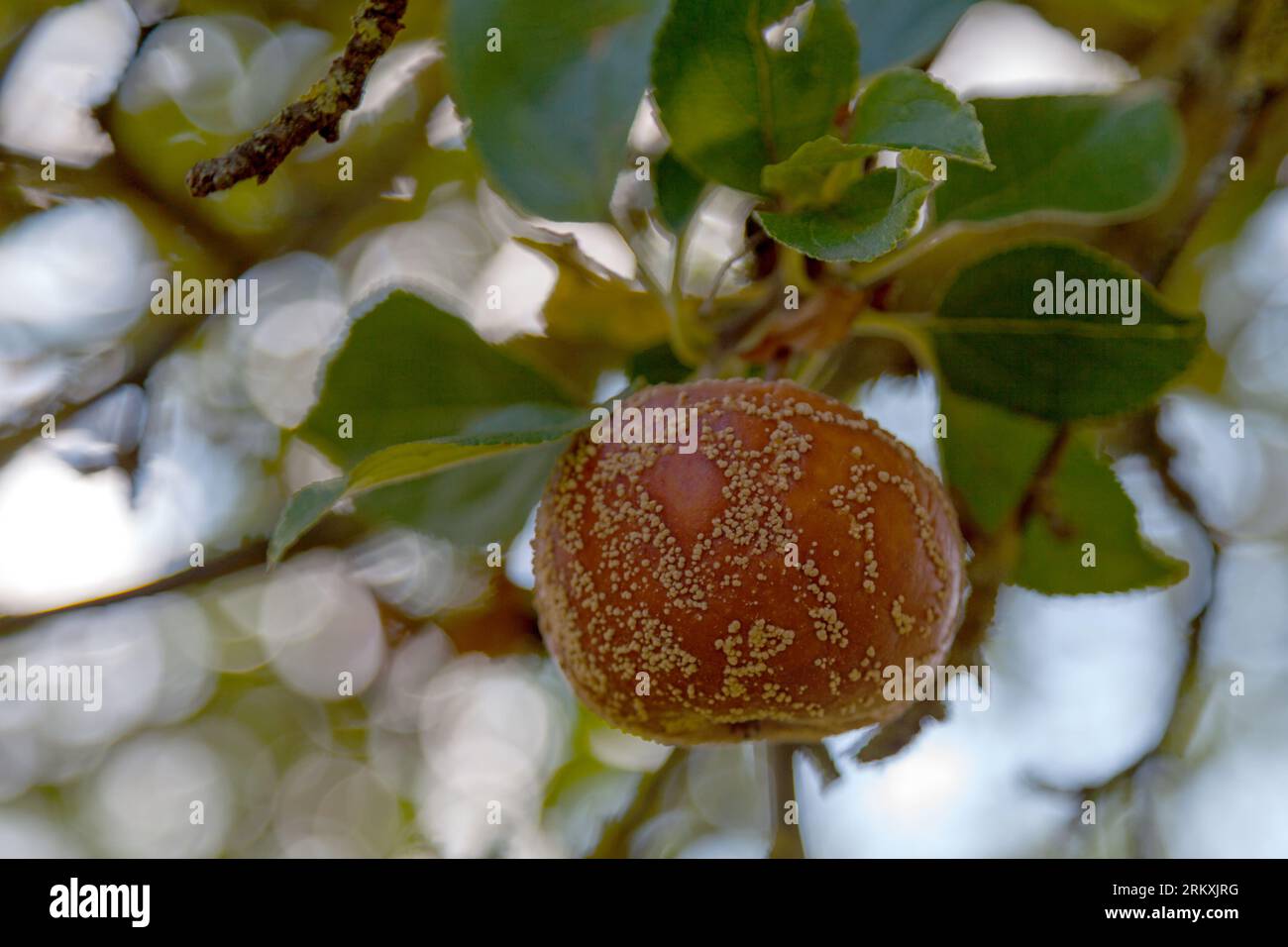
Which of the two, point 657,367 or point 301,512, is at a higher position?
point 657,367

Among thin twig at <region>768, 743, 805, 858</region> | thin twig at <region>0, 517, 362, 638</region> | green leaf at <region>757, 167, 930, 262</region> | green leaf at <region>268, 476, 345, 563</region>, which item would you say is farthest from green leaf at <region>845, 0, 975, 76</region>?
thin twig at <region>0, 517, 362, 638</region>

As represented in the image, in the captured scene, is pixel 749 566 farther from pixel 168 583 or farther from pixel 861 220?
pixel 168 583

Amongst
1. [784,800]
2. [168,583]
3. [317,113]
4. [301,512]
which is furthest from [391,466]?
[784,800]

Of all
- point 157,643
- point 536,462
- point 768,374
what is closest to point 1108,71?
point 768,374

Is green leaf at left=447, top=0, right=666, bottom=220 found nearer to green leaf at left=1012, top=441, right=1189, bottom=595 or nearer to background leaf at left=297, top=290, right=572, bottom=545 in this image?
background leaf at left=297, top=290, right=572, bottom=545

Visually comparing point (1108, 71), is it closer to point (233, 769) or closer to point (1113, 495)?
point (1113, 495)

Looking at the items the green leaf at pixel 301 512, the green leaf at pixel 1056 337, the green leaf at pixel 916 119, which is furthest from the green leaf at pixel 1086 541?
the green leaf at pixel 301 512

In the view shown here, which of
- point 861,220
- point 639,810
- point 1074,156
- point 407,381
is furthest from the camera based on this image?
point 639,810
